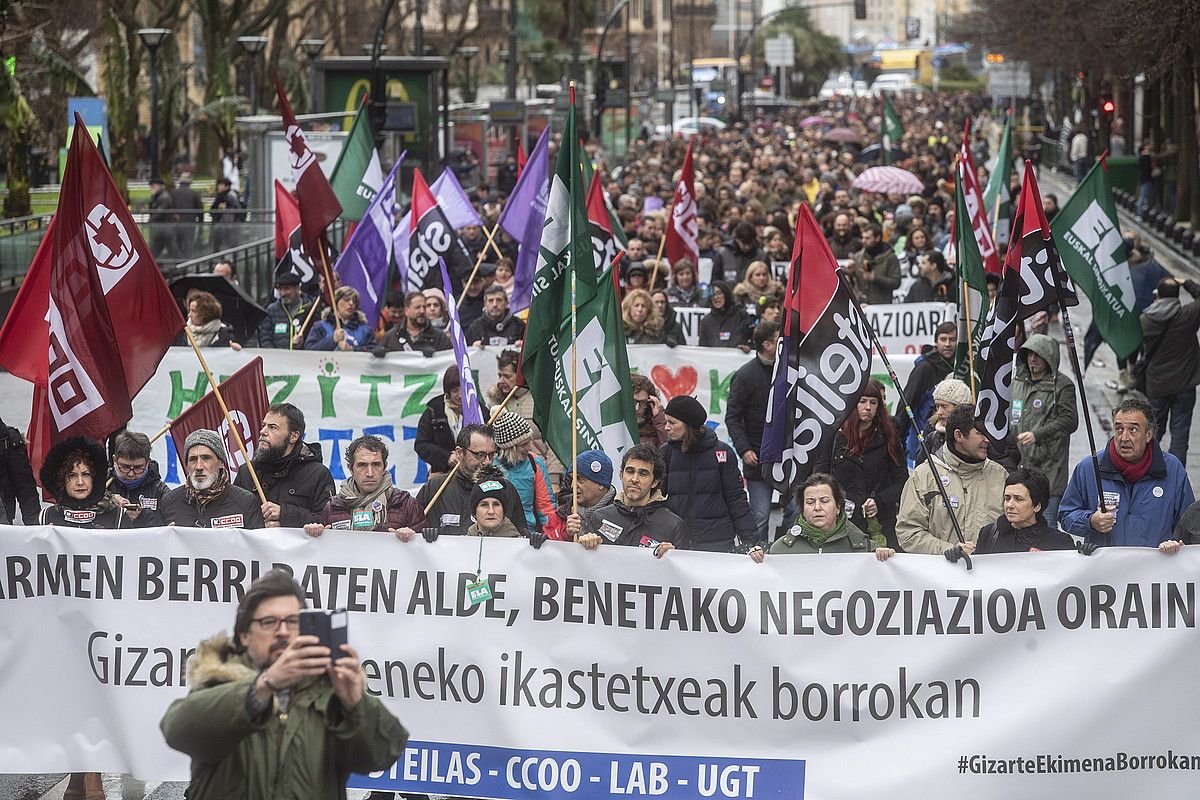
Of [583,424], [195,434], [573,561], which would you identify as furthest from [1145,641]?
[195,434]

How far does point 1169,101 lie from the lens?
130 feet

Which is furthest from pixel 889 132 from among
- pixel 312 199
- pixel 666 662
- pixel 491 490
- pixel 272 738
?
pixel 272 738

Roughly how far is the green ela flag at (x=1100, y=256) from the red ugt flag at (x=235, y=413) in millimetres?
5008

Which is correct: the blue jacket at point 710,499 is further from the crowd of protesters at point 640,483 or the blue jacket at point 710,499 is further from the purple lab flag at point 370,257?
the purple lab flag at point 370,257

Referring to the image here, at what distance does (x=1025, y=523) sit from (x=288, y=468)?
309 cm

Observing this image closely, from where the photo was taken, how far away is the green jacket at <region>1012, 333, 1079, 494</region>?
379 inches

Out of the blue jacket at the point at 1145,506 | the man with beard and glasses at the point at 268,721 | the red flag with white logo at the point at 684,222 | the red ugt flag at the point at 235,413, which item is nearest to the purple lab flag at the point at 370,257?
the red flag with white logo at the point at 684,222

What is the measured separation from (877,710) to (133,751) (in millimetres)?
2503

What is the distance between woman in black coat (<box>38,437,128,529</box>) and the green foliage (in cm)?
13182

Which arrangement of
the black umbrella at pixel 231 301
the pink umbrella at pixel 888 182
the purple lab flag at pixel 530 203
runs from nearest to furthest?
1. the purple lab flag at pixel 530 203
2. the black umbrella at pixel 231 301
3. the pink umbrella at pixel 888 182

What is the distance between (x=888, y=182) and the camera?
76.3 feet

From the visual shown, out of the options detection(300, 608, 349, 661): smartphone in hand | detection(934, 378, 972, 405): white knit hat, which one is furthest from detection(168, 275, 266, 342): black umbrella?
detection(300, 608, 349, 661): smartphone in hand

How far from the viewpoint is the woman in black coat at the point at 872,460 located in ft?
28.1

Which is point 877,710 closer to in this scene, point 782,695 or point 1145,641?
point 782,695
